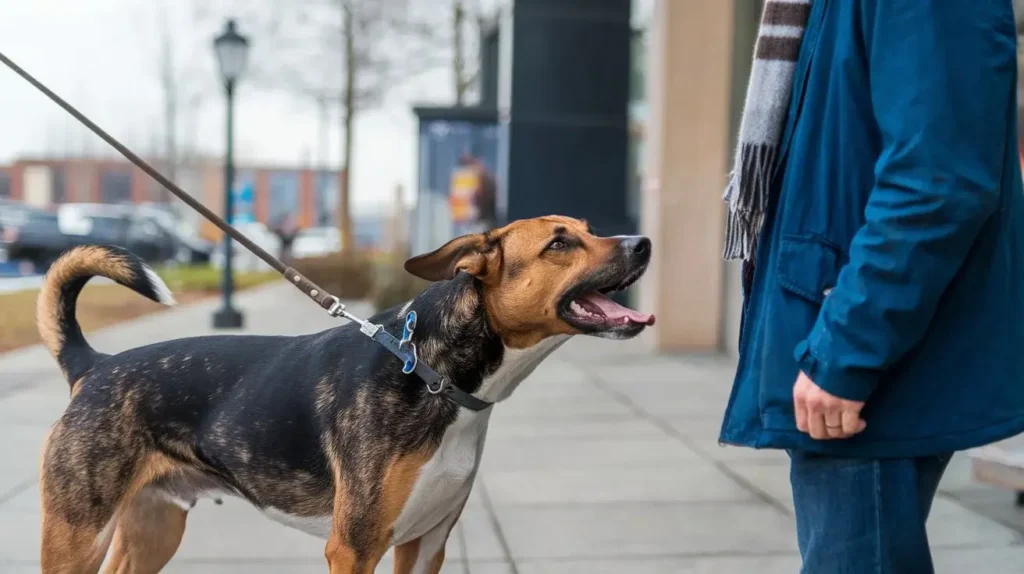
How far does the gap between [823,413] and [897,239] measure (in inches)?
13.6

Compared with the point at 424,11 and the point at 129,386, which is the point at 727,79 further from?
the point at 424,11

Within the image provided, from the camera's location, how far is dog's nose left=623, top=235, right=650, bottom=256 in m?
2.88

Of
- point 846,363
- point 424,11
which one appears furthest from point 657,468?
point 424,11

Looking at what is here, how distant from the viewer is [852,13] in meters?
1.84

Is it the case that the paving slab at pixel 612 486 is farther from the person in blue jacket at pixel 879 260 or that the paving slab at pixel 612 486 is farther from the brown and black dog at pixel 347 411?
the person in blue jacket at pixel 879 260

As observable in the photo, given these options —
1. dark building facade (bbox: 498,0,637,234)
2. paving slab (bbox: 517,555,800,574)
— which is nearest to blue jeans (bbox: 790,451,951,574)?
paving slab (bbox: 517,555,800,574)

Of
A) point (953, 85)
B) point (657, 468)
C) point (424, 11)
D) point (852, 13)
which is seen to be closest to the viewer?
point (953, 85)

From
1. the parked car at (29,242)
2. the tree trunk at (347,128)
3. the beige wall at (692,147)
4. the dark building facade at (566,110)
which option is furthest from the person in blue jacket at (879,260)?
the parked car at (29,242)

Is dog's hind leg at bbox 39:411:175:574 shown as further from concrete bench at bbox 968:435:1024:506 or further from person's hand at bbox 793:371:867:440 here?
concrete bench at bbox 968:435:1024:506

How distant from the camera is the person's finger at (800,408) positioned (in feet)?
6.08

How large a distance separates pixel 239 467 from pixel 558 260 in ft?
3.72

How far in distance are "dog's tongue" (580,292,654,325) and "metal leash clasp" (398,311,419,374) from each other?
1.65 ft

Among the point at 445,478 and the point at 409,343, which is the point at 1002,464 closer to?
the point at 445,478

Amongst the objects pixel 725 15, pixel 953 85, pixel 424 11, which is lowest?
pixel 953 85
